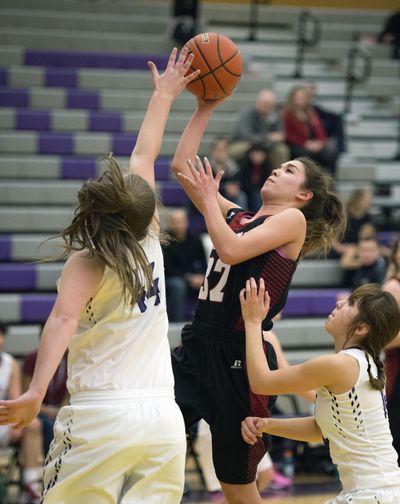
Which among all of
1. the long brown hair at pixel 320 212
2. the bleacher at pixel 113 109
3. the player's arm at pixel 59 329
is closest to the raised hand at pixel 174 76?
the long brown hair at pixel 320 212

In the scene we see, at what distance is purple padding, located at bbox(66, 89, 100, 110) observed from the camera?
11.1 metres

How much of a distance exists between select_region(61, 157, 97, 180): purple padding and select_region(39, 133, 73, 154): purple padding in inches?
13.4

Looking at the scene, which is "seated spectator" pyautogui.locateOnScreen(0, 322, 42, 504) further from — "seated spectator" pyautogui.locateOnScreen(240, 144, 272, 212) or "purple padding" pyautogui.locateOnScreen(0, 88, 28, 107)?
"purple padding" pyautogui.locateOnScreen(0, 88, 28, 107)

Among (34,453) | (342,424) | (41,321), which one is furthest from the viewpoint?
(41,321)

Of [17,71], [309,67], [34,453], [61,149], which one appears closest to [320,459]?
[34,453]

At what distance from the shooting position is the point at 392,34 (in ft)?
44.4

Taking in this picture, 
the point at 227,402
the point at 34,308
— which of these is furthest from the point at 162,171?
the point at 227,402

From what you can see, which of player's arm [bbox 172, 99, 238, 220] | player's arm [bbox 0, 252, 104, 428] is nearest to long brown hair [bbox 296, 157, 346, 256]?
player's arm [bbox 172, 99, 238, 220]

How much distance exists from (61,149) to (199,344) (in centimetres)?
674

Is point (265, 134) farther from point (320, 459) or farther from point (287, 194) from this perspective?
point (287, 194)

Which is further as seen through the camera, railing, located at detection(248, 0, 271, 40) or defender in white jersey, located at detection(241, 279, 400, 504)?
railing, located at detection(248, 0, 271, 40)

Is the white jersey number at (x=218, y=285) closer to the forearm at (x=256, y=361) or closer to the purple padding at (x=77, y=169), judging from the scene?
the forearm at (x=256, y=361)

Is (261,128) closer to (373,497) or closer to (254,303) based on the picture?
(254,303)

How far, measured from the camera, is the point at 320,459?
7672 mm
